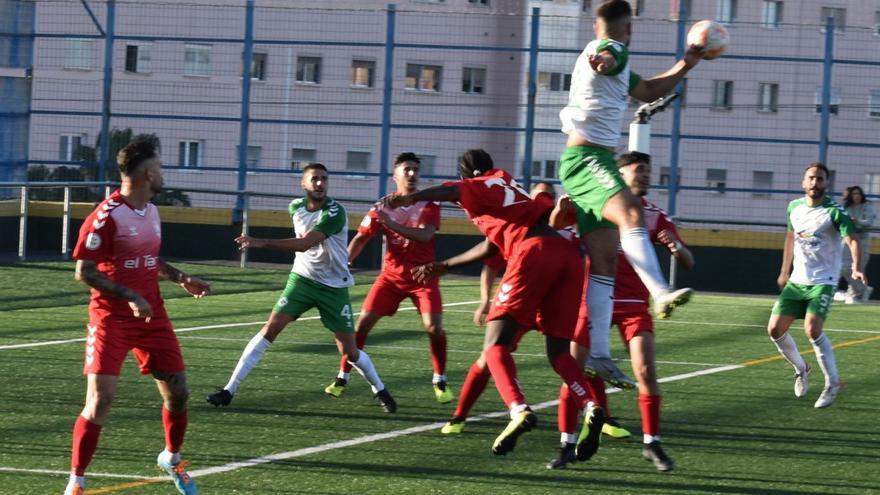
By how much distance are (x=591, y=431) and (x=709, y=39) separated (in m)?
2.22

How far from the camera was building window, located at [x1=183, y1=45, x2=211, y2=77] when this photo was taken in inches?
1240

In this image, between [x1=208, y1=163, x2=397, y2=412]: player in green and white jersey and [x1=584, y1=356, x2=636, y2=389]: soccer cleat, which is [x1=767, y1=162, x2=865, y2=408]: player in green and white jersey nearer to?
[x1=208, y1=163, x2=397, y2=412]: player in green and white jersey

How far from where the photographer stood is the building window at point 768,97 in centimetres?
2971

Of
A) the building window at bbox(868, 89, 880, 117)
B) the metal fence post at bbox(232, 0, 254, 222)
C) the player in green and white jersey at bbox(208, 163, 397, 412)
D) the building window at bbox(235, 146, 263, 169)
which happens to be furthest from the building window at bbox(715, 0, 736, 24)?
the player in green and white jersey at bbox(208, 163, 397, 412)

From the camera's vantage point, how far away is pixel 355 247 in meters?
11.9

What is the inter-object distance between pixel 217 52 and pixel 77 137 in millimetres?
3533

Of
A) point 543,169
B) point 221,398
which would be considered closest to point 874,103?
point 543,169

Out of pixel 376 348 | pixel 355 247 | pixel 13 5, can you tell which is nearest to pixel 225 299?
pixel 376 348

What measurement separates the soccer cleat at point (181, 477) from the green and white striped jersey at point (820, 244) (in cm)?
655

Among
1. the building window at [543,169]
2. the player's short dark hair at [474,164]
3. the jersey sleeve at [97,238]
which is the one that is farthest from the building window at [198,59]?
the jersey sleeve at [97,238]

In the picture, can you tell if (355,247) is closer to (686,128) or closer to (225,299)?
(225,299)

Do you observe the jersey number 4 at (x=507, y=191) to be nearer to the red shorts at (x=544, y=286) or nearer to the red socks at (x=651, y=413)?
the red shorts at (x=544, y=286)

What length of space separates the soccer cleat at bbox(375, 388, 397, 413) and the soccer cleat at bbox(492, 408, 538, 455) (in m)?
2.65

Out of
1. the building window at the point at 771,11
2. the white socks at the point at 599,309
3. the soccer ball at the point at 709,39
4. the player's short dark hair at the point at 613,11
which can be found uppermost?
the building window at the point at 771,11
